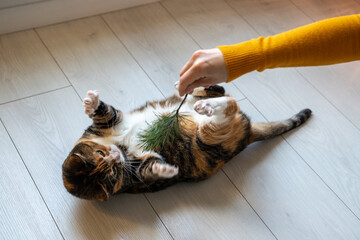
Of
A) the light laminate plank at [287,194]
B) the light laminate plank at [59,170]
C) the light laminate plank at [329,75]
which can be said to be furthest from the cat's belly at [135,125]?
the light laminate plank at [329,75]

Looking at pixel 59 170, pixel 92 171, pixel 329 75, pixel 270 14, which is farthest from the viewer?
pixel 270 14

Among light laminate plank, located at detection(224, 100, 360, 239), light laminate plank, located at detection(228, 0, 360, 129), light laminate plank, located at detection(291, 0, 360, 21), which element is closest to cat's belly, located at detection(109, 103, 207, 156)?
light laminate plank, located at detection(224, 100, 360, 239)

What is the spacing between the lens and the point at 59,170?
5.30ft

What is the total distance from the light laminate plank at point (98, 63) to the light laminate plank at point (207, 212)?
20.7 inches

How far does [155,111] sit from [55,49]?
2.38 feet

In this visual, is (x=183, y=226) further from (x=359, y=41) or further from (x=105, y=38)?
(x=105, y=38)

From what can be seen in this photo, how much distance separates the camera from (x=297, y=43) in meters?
1.12

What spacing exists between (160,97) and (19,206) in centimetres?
83

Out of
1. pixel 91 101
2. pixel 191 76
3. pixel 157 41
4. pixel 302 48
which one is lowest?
pixel 157 41

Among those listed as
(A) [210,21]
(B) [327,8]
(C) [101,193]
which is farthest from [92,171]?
(B) [327,8]

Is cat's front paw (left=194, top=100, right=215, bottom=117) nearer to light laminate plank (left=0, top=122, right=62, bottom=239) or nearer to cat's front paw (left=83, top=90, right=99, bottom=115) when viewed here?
cat's front paw (left=83, top=90, right=99, bottom=115)

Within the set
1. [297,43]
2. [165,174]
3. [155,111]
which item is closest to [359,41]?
[297,43]

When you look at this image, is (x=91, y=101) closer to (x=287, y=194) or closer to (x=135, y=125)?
(x=135, y=125)

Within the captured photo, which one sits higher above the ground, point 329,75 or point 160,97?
point 329,75
